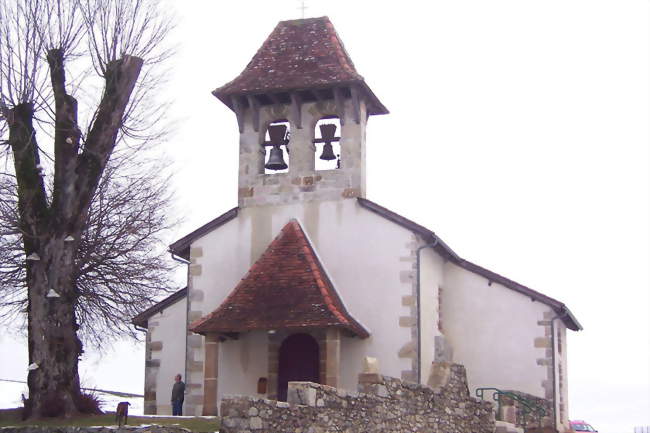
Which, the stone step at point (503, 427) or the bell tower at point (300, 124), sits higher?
the bell tower at point (300, 124)

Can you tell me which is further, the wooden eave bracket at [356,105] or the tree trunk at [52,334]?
the wooden eave bracket at [356,105]

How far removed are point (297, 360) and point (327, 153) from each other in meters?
4.59

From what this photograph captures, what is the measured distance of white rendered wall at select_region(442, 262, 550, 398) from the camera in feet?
78.7

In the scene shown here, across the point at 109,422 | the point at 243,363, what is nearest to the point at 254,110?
the point at 243,363

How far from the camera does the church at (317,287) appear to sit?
2156 centimetres

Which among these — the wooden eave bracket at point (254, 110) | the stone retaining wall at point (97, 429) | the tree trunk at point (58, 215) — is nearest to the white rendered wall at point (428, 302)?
the wooden eave bracket at point (254, 110)

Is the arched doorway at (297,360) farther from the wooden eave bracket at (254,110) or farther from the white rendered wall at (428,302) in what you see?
the wooden eave bracket at (254,110)

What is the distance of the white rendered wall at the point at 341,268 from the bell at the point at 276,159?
94 centimetres

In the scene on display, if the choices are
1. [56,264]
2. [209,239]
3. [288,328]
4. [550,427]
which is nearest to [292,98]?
[209,239]

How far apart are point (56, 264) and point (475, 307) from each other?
399 inches

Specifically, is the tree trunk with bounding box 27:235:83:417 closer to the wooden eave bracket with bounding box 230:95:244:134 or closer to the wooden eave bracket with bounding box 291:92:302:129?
the wooden eave bracket with bounding box 230:95:244:134

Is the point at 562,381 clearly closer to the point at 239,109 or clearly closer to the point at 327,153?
the point at 327,153

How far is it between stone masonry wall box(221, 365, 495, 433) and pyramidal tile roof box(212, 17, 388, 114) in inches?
266

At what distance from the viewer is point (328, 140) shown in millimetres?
23516
